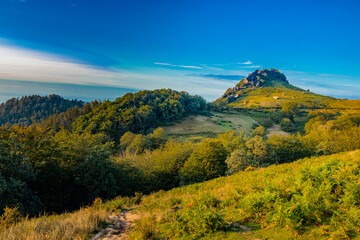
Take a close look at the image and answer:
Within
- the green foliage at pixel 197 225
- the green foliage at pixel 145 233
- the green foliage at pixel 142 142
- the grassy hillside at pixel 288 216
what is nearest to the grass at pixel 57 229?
the green foliage at pixel 145 233

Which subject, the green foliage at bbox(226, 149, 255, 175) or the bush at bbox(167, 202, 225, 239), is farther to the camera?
the green foliage at bbox(226, 149, 255, 175)

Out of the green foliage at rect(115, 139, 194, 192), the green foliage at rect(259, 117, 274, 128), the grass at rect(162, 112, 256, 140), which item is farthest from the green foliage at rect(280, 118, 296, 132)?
the green foliage at rect(115, 139, 194, 192)

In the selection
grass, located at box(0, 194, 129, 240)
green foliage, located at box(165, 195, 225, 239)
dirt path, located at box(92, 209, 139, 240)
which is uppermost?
green foliage, located at box(165, 195, 225, 239)

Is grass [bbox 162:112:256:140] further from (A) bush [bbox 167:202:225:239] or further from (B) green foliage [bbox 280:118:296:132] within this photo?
(A) bush [bbox 167:202:225:239]

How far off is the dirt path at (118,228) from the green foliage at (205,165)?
14949 mm

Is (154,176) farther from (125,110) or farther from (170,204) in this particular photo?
(125,110)

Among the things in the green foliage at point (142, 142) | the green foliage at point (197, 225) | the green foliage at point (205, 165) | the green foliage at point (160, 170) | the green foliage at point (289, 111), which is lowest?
the green foliage at point (142, 142)

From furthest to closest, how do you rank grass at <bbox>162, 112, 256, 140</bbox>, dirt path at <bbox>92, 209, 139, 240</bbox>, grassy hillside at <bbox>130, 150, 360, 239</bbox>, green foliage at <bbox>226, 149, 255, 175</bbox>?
1. grass at <bbox>162, 112, 256, 140</bbox>
2. green foliage at <bbox>226, 149, 255, 175</bbox>
3. dirt path at <bbox>92, 209, 139, 240</bbox>
4. grassy hillside at <bbox>130, 150, 360, 239</bbox>

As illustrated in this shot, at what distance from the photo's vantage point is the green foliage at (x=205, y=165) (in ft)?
82.5

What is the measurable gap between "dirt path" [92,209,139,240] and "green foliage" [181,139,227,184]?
1495 centimetres

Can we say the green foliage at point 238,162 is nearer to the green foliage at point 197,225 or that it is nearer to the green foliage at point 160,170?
the green foliage at point 160,170

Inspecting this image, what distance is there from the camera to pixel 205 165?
2600 centimetres

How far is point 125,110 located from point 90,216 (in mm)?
90764

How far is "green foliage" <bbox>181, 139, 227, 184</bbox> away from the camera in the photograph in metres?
25.1
